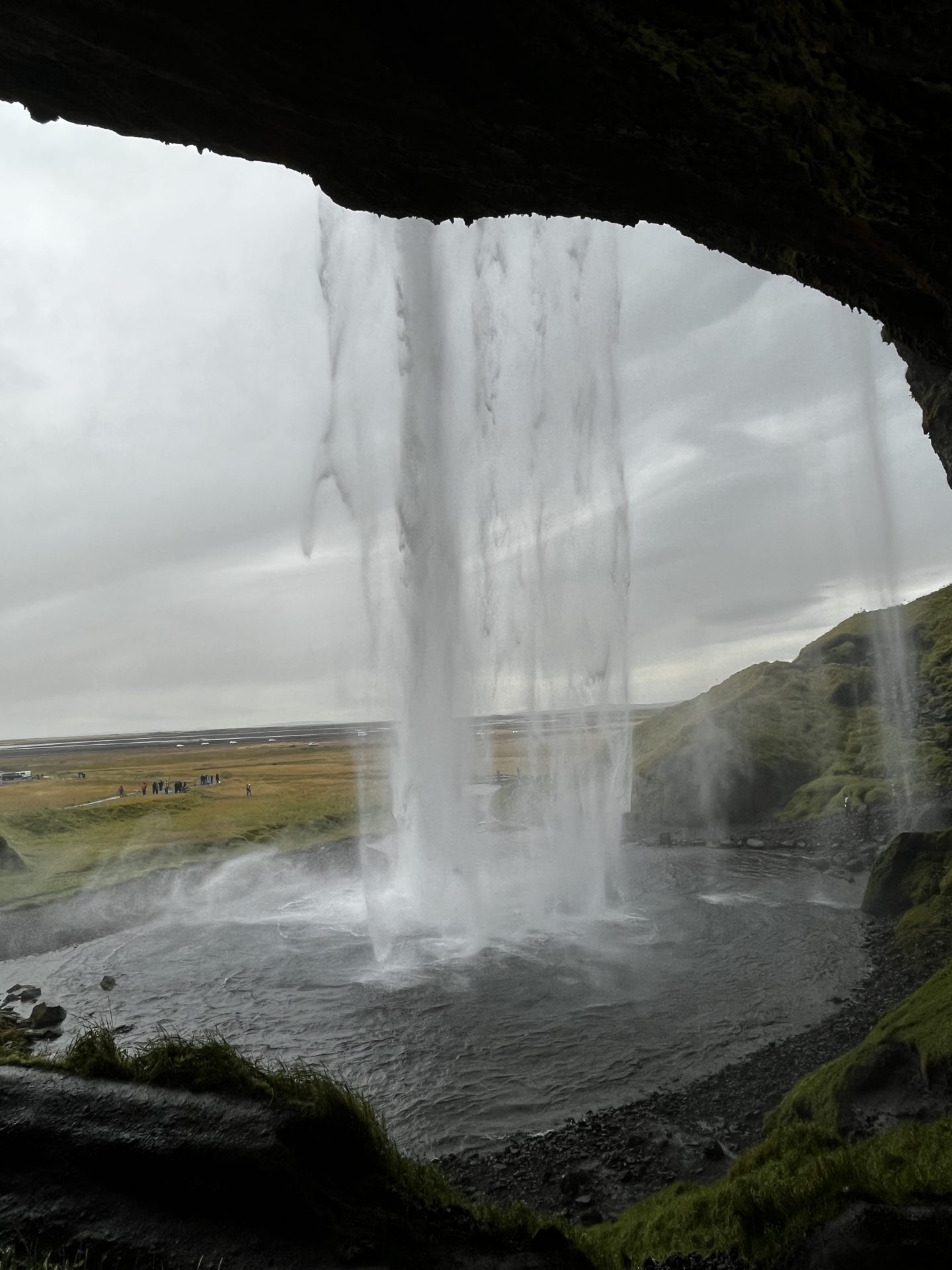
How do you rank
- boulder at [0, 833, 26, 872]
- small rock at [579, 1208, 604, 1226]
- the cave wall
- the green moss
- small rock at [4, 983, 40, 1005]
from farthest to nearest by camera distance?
1. boulder at [0, 833, 26, 872]
2. small rock at [4, 983, 40, 1005]
3. small rock at [579, 1208, 604, 1226]
4. the cave wall
5. the green moss

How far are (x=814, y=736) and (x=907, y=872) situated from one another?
31.7 metres

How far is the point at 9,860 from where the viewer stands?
3997 centimetres

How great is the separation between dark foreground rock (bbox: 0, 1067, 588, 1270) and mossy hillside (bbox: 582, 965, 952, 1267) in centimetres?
186

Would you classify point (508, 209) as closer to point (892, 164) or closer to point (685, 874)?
point (892, 164)

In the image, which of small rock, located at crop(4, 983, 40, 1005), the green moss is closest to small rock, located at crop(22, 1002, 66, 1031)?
small rock, located at crop(4, 983, 40, 1005)

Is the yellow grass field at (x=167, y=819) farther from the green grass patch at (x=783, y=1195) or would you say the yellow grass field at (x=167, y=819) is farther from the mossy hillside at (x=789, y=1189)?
the green grass patch at (x=783, y=1195)

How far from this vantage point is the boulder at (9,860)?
39.4m

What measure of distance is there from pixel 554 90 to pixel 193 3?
466cm

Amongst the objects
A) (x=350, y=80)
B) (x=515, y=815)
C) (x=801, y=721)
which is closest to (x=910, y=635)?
(x=801, y=721)

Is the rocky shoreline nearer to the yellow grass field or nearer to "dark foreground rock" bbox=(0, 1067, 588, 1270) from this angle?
"dark foreground rock" bbox=(0, 1067, 588, 1270)

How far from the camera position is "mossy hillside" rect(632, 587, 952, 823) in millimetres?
47969

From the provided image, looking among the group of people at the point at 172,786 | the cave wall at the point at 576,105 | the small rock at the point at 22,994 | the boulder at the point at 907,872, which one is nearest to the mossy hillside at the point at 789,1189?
the cave wall at the point at 576,105

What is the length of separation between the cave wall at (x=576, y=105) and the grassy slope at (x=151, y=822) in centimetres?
2771

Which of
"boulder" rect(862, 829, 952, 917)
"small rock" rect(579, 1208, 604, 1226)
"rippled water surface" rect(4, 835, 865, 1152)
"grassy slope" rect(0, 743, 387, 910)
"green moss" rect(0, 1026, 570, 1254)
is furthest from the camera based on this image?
"grassy slope" rect(0, 743, 387, 910)
